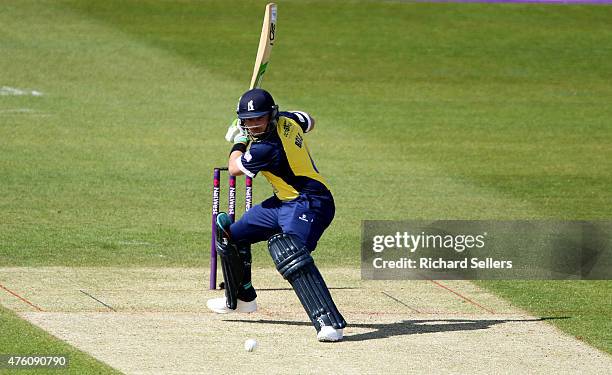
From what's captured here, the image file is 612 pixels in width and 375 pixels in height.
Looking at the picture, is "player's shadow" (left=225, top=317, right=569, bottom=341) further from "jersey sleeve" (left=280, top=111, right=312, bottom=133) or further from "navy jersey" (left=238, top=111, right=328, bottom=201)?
"jersey sleeve" (left=280, top=111, right=312, bottom=133)

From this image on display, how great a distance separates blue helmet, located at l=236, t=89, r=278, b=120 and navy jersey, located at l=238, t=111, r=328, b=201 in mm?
206

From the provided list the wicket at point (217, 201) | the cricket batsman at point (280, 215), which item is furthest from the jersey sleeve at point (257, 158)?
the wicket at point (217, 201)

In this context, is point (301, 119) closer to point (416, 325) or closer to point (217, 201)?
point (217, 201)

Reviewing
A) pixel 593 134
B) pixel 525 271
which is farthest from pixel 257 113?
pixel 593 134

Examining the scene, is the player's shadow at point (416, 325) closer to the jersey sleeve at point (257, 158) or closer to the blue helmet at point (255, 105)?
the jersey sleeve at point (257, 158)

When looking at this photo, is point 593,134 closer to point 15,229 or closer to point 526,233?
point 526,233

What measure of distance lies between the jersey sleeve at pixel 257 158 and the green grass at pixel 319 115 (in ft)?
8.61

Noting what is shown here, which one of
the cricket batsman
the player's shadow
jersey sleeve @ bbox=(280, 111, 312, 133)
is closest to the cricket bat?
jersey sleeve @ bbox=(280, 111, 312, 133)

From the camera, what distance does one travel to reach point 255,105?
938cm

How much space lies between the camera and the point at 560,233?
44.7 feet

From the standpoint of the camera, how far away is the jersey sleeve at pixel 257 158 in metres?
9.39

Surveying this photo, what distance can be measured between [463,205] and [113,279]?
17.1ft

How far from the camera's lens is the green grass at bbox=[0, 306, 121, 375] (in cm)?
828

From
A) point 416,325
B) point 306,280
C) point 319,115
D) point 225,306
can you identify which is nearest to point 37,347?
point 225,306
